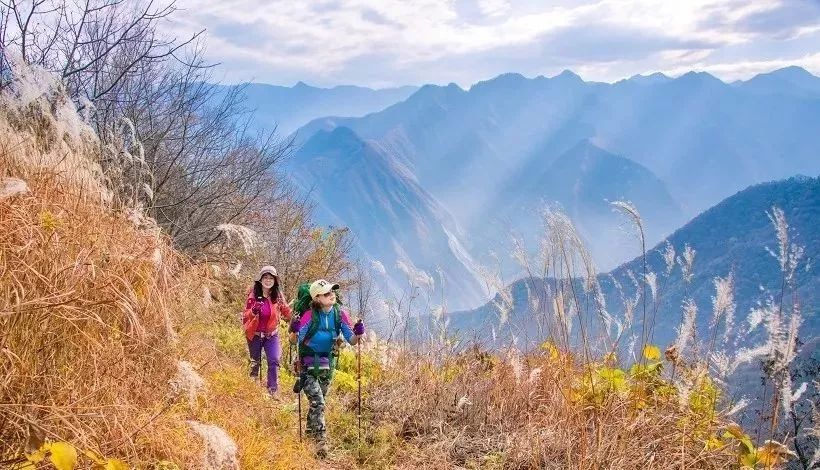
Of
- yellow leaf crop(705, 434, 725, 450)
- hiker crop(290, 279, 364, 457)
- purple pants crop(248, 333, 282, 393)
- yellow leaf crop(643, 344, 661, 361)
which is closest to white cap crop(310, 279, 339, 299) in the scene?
hiker crop(290, 279, 364, 457)

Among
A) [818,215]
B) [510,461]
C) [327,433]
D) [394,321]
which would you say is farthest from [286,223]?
[818,215]

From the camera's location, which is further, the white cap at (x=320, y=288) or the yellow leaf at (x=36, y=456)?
the white cap at (x=320, y=288)

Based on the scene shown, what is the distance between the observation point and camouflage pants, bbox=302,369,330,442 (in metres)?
4.48

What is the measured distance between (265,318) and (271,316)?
0.07 meters

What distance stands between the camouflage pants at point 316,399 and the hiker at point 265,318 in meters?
1.33

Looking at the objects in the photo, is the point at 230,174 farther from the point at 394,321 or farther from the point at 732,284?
the point at 732,284

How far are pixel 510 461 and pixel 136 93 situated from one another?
8.08 meters

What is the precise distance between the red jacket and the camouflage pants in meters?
1.60

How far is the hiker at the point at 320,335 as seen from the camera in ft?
15.6

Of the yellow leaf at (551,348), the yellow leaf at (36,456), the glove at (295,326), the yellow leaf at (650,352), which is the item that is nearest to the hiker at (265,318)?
the glove at (295,326)

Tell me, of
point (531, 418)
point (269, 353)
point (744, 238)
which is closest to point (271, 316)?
point (269, 353)

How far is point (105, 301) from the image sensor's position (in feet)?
7.63

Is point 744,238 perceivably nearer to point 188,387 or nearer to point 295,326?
point 295,326

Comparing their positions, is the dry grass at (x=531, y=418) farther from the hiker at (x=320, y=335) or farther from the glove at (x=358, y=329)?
the glove at (x=358, y=329)
